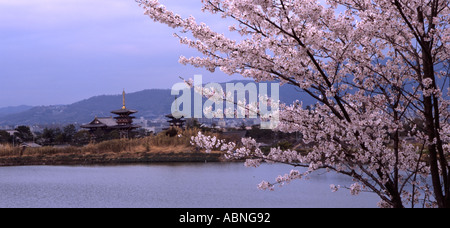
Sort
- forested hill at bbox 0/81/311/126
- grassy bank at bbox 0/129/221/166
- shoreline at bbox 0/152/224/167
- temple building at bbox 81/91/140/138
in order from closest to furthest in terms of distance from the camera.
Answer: shoreline at bbox 0/152/224/167, grassy bank at bbox 0/129/221/166, temple building at bbox 81/91/140/138, forested hill at bbox 0/81/311/126

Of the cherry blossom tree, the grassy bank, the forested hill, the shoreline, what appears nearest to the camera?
the cherry blossom tree

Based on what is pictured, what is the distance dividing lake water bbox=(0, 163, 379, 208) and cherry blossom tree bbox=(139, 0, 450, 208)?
8.47m

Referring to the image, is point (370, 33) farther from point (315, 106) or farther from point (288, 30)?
point (315, 106)

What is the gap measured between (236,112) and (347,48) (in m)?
1.06

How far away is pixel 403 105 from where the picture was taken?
4395 millimetres

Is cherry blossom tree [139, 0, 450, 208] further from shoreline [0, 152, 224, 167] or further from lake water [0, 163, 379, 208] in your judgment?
shoreline [0, 152, 224, 167]

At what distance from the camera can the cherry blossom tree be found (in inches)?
142

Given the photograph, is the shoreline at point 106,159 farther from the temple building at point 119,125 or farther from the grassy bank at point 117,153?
the temple building at point 119,125

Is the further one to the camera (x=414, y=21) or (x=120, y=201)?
(x=120, y=201)

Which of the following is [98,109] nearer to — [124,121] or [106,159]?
[124,121]

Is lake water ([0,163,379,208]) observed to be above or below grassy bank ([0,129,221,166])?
below

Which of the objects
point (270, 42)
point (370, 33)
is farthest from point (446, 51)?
point (270, 42)

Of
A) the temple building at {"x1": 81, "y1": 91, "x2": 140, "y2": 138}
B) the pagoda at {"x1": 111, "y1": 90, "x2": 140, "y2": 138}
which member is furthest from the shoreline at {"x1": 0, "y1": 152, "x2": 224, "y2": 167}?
the temple building at {"x1": 81, "y1": 91, "x2": 140, "y2": 138}

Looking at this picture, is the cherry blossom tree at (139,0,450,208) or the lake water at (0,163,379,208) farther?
the lake water at (0,163,379,208)
